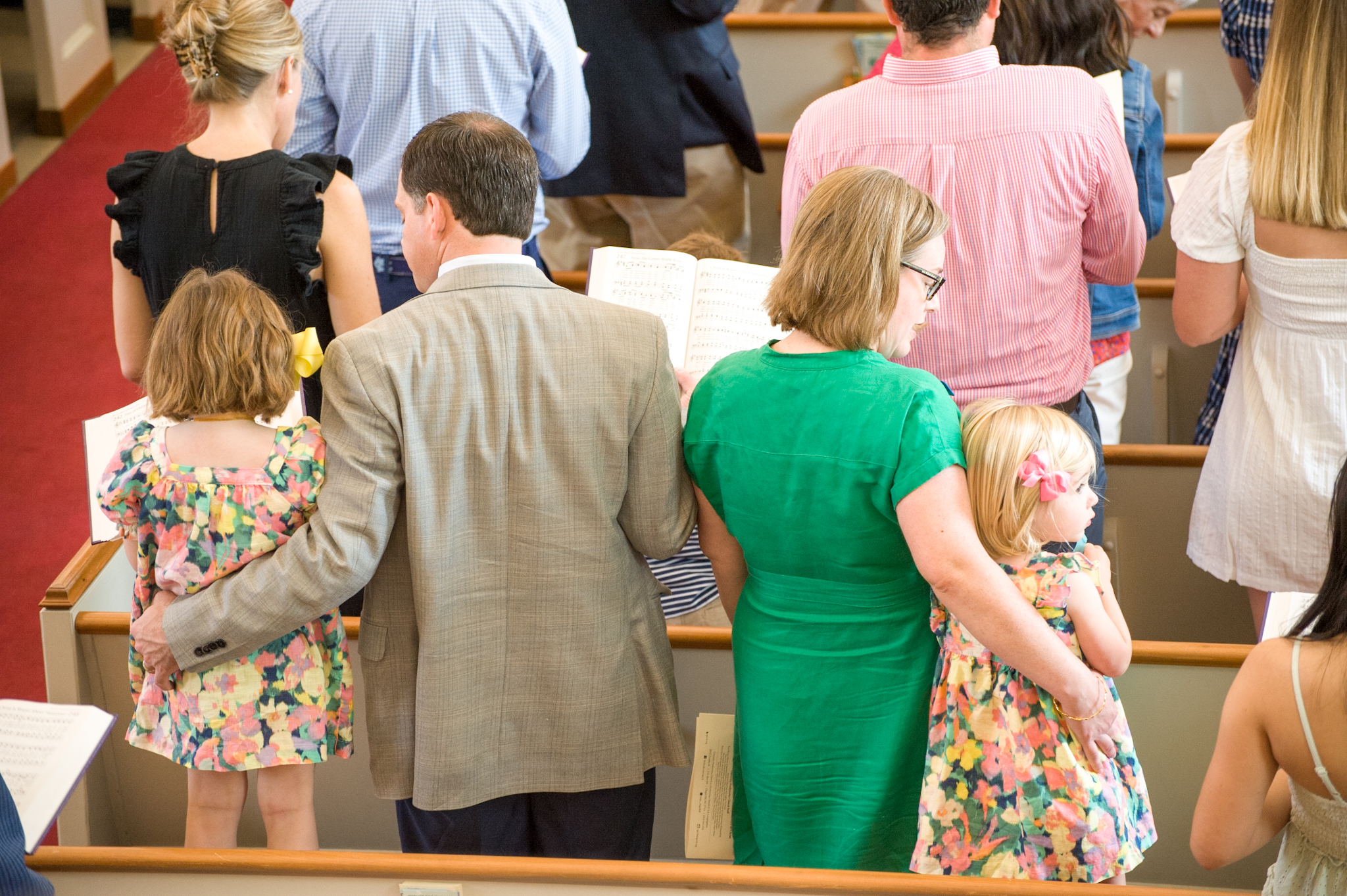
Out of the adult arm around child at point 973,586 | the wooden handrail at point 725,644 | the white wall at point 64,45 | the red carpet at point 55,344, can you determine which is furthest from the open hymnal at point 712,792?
the white wall at point 64,45

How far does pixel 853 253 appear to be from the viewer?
1.79m

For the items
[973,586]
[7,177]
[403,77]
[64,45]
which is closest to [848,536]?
[973,586]

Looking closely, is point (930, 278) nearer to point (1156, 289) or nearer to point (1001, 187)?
point (1001, 187)

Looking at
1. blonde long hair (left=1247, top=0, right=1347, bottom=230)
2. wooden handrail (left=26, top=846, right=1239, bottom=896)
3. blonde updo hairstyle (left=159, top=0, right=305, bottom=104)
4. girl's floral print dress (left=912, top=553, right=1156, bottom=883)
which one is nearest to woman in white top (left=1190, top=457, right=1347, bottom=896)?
wooden handrail (left=26, top=846, right=1239, bottom=896)

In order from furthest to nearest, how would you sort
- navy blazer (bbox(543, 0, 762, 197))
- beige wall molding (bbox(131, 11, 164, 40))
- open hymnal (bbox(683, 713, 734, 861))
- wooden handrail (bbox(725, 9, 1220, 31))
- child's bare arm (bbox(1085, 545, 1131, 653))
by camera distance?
beige wall molding (bbox(131, 11, 164, 40)) → wooden handrail (bbox(725, 9, 1220, 31)) → navy blazer (bbox(543, 0, 762, 197)) → open hymnal (bbox(683, 713, 734, 861)) → child's bare arm (bbox(1085, 545, 1131, 653))

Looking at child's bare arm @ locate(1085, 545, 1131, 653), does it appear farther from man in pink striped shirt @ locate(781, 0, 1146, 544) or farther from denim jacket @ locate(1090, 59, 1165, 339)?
denim jacket @ locate(1090, 59, 1165, 339)

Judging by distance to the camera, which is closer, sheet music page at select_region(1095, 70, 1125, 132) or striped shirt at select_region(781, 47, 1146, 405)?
striped shirt at select_region(781, 47, 1146, 405)

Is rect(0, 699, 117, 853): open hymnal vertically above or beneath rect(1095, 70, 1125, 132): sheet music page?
beneath

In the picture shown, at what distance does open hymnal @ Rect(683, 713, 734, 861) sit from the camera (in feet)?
7.01

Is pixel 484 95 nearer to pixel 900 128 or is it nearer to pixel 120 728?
pixel 900 128

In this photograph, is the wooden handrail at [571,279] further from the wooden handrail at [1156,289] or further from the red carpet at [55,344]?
the wooden handrail at [1156,289]

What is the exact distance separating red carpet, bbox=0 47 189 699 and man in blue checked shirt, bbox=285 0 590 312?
56cm

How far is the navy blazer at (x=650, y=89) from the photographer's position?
3.62 meters

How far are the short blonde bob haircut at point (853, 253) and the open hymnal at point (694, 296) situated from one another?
56 cm
